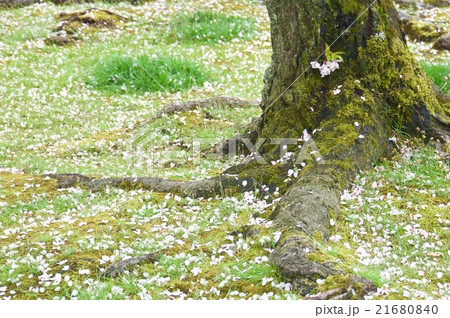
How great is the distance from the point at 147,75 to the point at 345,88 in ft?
23.8

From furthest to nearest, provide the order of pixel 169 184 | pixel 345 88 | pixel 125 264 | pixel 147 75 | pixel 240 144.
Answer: pixel 147 75
pixel 240 144
pixel 169 184
pixel 345 88
pixel 125 264

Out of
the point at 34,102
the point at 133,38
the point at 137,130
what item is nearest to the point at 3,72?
the point at 34,102

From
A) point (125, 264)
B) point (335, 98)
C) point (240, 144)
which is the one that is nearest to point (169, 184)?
point (240, 144)

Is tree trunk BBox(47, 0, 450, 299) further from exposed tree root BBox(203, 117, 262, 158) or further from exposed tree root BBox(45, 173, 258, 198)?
exposed tree root BBox(203, 117, 262, 158)

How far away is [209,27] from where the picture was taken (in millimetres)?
16969

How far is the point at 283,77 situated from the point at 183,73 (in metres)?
6.38

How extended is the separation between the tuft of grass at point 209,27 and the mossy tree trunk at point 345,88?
31.3 feet

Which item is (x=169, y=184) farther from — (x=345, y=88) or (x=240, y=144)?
(x=345, y=88)

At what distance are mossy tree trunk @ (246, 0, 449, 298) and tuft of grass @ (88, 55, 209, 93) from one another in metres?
5.90

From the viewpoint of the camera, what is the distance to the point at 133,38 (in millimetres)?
16922

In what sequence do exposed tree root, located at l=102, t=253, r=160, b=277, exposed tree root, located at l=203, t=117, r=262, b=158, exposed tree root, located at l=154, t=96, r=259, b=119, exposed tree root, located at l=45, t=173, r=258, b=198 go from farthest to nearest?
exposed tree root, located at l=154, t=96, r=259, b=119, exposed tree root, located at l=203, t=117, r=262, b=158, exposed tree root, located at l=45, t=173, r=258, b=198, exposed tree root, located at l=102, t=253, r=160, b=277

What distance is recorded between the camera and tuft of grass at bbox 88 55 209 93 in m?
13.1

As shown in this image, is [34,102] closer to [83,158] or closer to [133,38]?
[83,158]

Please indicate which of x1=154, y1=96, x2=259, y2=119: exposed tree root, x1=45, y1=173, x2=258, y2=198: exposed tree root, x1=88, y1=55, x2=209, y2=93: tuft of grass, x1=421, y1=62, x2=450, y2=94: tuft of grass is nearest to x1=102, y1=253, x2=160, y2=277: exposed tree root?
x1=45, y1=173, x2=258, y2=198: exposed tree root
